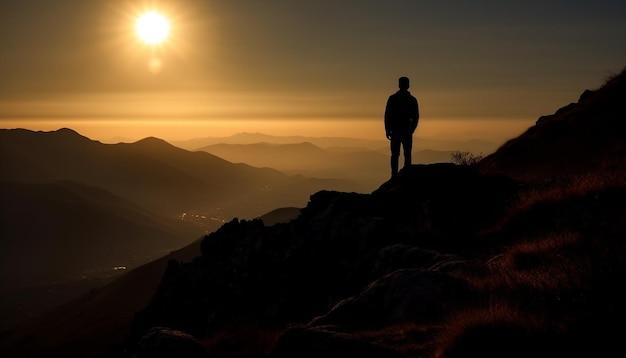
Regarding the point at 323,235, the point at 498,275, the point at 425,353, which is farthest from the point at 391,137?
the point at 425,353

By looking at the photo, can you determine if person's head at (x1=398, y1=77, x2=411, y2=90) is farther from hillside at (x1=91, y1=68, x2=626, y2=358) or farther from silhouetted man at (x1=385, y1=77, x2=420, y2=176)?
hillside at (x1=91, y1=68, x2=626, y2=358)

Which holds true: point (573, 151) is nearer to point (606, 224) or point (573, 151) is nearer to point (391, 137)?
point (391, 137)

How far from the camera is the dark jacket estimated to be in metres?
25.3

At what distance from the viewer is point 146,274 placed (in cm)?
15038

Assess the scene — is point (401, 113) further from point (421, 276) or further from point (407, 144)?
point (421, 276)

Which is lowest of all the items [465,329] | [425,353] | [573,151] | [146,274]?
[146,274]

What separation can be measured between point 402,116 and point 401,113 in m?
0.16

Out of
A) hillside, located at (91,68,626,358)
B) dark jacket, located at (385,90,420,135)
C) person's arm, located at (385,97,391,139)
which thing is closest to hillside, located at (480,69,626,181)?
hillside, located at (91,68,626,358)

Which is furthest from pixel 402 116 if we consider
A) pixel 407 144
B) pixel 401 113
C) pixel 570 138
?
pixel 570 138

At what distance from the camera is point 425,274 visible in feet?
34.9

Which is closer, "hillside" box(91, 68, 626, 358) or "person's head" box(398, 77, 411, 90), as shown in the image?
"hillside" box(91, 68, 626, 358)

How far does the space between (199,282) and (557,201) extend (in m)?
19.7

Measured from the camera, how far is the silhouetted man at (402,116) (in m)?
25.3

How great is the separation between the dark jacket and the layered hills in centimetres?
260
